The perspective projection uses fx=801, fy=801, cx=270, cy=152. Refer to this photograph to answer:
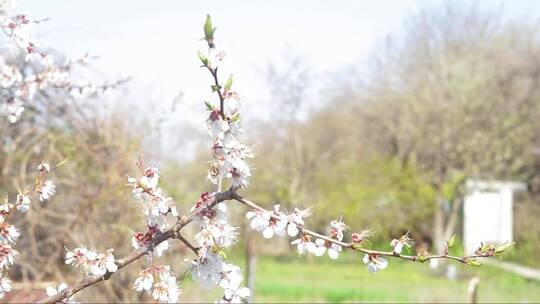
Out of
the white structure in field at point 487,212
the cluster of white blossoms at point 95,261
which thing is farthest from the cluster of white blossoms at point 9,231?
the white structure in field at point 487,212

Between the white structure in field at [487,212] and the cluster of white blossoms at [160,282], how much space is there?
67.9 ft

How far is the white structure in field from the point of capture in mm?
22312

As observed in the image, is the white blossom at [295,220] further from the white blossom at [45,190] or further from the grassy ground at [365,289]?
the grassy ground at [365,289]

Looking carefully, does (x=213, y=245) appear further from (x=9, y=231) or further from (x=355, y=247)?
(x=9, y=231)

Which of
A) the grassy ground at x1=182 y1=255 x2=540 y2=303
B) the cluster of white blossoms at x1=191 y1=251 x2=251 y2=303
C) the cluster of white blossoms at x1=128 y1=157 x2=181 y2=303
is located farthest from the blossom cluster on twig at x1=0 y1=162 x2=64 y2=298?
the grassy ground at x1=182 y1=255 x2=540 y2=303

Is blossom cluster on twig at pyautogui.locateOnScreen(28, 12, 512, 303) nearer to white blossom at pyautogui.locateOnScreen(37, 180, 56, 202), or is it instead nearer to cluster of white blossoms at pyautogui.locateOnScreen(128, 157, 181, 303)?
cluster of white blossoms at pyautogui.locateOnScreen(128, 157, 181, 303)

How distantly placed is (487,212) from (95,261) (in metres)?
22.3

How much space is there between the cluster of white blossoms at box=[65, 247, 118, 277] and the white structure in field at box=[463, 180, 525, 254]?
68.0 feet

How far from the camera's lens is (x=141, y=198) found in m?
2.01

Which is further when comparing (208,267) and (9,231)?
(9,231)

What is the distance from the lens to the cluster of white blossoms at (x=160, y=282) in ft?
6.58

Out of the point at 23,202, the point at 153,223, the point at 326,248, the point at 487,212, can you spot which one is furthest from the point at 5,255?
the point at 487,212

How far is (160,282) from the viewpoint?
6.68 feet

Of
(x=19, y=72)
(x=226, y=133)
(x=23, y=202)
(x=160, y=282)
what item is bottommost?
(x=160, y=282)
